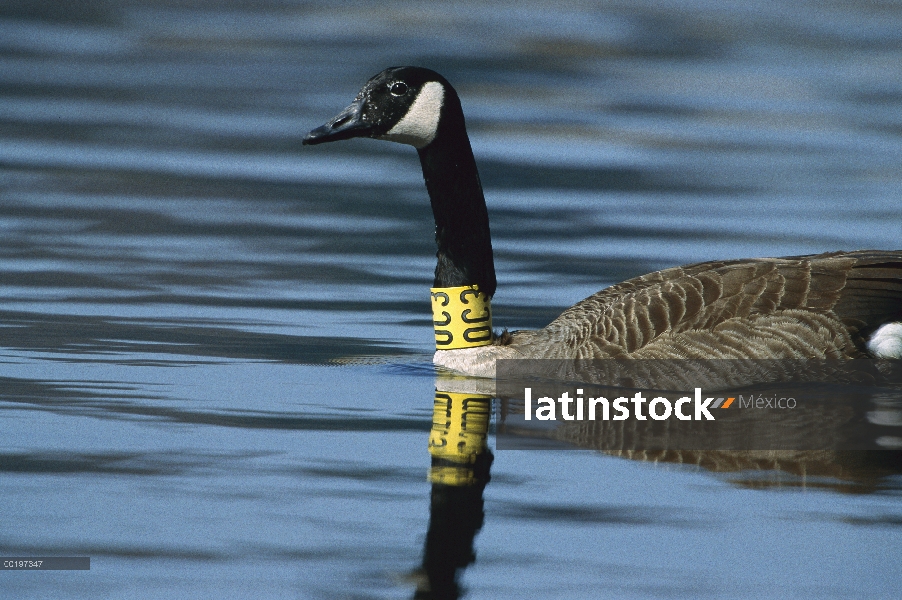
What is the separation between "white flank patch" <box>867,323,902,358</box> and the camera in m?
10.4

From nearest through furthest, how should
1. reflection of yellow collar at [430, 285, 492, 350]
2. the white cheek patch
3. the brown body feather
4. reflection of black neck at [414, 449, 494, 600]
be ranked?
reflection of black neck at [414, 449, 494, 600]
the brown body feather
the white cheek patch
reflection of yellow collar at [430, 285, 492, 350]

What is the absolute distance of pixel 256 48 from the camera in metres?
28.1

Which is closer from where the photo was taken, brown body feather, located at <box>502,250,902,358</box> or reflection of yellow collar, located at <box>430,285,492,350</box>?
brown body feather, located at <box>502,250,902,358</box>

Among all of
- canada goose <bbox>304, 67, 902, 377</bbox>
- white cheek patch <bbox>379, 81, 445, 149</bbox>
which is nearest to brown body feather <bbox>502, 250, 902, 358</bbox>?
canada goose <bbox>304, 67, 902, 377</bbox>

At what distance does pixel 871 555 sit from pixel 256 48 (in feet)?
75.8

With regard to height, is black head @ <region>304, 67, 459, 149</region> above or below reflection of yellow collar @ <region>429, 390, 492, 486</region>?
above

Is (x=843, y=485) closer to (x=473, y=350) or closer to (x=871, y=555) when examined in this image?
(x=871, y=555)

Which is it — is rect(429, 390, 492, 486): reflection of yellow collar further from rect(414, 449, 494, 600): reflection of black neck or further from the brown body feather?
the brown body feather

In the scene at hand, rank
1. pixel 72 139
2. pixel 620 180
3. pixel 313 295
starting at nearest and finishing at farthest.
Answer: pixel 313 295 < pixel 620 180 < pixel 72 139

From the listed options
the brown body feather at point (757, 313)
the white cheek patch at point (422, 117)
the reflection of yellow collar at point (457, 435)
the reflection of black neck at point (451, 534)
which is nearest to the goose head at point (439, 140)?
the white cheek patch at point (422, 117)

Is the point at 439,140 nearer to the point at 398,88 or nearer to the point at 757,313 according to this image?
the point at 398,88

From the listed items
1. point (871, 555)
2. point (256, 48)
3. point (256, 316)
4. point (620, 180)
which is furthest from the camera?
point (256, 48)

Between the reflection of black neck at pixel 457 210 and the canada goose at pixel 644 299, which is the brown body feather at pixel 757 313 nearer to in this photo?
the canada goose at pixel 644 299

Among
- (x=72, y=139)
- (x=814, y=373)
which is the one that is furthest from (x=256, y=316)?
(x=72, y=139)
